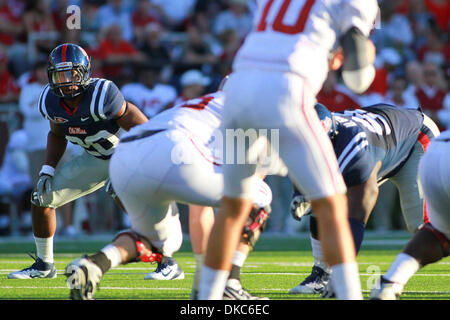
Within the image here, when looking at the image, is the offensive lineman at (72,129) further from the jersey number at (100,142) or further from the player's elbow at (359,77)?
the player's elbow at (359,77)

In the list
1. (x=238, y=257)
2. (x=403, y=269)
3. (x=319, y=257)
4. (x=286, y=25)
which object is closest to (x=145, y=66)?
(x=319, y=257)

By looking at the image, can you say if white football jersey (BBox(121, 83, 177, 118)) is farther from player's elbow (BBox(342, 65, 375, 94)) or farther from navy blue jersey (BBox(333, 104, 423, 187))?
player's elbow (BBox(342, 65, 375, 94))

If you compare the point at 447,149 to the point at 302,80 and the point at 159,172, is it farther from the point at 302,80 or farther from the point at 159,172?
the point at 159,172

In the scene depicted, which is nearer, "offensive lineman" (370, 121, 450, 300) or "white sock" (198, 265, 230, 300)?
"white sock" (198, 265, 230, 300)

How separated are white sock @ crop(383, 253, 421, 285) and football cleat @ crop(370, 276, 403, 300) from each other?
20 mm

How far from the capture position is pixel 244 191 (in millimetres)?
3420

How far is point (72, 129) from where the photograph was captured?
550cm

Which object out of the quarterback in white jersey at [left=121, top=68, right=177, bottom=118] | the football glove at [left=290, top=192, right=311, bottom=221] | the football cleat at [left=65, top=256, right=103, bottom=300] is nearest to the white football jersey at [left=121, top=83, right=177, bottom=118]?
the quarterback in white jersey at [left=121, top=68, right=177, bottom=118]

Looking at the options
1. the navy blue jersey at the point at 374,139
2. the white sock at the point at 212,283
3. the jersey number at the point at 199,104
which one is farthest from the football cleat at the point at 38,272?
the white sock at the point at 212,283

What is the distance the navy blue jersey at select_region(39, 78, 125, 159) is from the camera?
5.33 m

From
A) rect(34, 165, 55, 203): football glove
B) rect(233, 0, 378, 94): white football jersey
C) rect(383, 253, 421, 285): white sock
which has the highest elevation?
rect(34, 165, 55, 203): football glove

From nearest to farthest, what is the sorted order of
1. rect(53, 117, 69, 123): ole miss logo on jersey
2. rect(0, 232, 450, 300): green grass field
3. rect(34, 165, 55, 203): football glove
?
rect(0, 232, 450, 300): green grass field → rect(53, 117, 69, 123): ole miss logo on jersey → rect(34, 165, 55, 203): football glove

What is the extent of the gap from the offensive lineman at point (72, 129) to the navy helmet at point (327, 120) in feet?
4.08

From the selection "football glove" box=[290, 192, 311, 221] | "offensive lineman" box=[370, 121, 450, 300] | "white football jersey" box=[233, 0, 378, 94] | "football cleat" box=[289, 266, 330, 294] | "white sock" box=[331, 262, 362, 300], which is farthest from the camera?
"football cleat" box=[289, 266, 330, 294]
